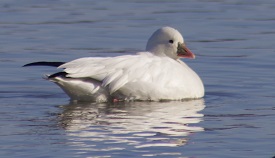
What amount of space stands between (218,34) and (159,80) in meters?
5.04

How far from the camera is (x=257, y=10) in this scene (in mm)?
19266

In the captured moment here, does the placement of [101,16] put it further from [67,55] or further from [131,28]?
[67,55]

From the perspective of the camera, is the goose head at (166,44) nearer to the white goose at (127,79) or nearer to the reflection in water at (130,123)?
the white goose at (127,79)

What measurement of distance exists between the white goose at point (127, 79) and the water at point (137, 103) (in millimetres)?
155

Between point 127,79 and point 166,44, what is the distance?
1231 mm

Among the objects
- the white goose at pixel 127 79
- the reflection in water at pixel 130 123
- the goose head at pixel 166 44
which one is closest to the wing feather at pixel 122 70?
the white goose at pixel 127 79

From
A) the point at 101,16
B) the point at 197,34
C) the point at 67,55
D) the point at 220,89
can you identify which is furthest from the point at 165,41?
the point at 101,16

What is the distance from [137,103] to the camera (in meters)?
11.9

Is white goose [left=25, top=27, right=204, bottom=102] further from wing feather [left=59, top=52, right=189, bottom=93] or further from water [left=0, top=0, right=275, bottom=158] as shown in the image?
water [left=0, top=0, right=275, bottom=158]

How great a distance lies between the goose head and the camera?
1278 centimetres

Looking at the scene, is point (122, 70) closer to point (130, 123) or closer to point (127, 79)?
point (127, 79)

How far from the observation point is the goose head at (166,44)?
12781 mm

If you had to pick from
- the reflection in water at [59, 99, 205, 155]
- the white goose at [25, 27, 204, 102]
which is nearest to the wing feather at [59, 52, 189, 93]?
the white goose at [25, 27, 204, 102]

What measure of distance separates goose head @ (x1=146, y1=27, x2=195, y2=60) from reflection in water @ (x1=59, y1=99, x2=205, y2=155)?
969 mm
